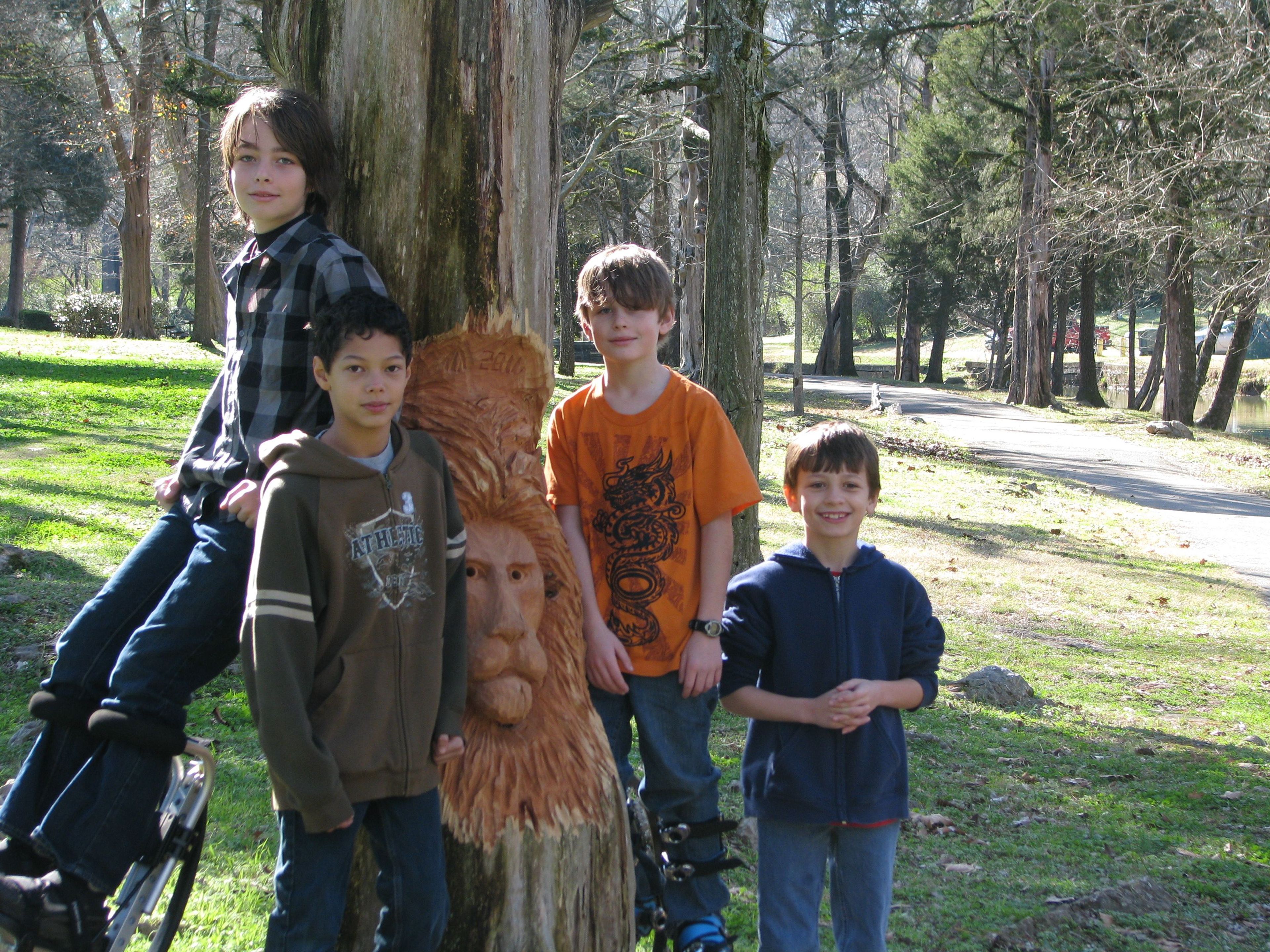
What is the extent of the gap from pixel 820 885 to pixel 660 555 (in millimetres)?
940

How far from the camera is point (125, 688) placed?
2402 millimetres

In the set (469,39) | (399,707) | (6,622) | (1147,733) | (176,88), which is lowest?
(1147,733)

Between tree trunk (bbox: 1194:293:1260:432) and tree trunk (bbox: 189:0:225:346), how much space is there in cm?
2030

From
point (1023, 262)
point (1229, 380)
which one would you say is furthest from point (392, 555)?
point (1023, 262)

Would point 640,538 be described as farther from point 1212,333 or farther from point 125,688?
point 1212,333

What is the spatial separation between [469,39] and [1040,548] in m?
9.17

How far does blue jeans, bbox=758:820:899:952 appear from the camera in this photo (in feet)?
8.47

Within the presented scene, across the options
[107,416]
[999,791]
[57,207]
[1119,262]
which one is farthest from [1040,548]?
[57,207]

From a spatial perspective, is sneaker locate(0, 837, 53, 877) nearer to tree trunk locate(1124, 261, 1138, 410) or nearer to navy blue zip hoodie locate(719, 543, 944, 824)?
navy blue zip hoodie locate(719, 543, 944, 824)

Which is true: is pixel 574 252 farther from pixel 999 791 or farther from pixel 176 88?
pixel 999 791

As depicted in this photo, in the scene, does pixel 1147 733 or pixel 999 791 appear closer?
pixel 999 791

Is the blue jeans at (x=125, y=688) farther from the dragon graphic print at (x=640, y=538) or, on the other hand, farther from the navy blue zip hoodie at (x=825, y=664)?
the navy blue zip hoodie at (x=825, y=664)

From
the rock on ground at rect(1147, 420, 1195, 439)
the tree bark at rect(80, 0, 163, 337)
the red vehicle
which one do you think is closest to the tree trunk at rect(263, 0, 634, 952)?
the tree bark at rect(80, 0, 163, 337)

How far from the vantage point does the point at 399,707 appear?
2.27 m
